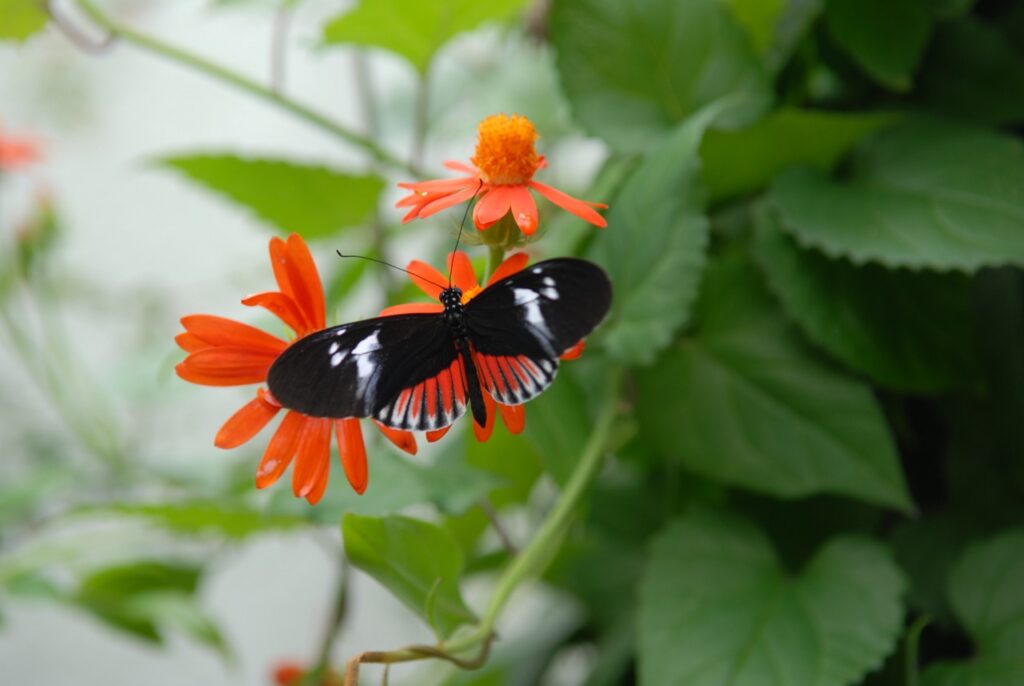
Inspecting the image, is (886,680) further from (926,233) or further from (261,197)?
(261,197)

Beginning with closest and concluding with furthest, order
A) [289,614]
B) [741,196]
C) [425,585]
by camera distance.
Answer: [425,585]
[741,196]
[289,614]

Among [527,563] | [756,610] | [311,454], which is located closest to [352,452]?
[311,454]

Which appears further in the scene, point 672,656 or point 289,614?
point 289,614

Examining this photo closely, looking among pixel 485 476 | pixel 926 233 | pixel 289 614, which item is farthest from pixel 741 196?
pixel 289 614

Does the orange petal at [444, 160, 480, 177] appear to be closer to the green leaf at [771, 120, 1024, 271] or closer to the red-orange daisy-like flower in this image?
the red-orange daisy-like flower

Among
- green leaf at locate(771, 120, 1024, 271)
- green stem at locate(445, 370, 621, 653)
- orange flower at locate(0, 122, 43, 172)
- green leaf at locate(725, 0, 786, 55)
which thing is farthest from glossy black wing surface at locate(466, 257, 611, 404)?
orange flower at locate(0, 122, 43, 172)

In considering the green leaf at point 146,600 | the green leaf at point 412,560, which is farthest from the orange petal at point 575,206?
the green leaf at point 146,600
